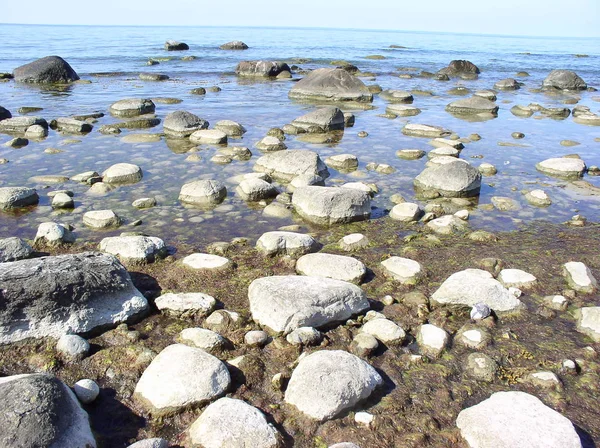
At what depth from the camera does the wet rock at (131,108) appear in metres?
13.2

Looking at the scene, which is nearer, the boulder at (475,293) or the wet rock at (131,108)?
the boulder at (475,293)

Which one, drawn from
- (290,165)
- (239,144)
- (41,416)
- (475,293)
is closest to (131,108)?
(239,144)

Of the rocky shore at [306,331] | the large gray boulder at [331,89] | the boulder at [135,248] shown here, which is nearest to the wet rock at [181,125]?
the rocky shore at [306,331]

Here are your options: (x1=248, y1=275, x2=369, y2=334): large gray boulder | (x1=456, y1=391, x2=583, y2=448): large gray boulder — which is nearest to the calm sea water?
(x1=248, y1=275, x2=369, y2=334): large gray boulder

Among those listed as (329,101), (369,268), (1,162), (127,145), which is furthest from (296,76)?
(369,268)

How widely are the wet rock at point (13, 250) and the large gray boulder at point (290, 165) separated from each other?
401 centimetres

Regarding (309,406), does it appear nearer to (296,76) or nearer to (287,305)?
(287,305)

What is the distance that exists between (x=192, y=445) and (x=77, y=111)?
1285 cm

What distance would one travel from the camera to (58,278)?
4109 millimetres

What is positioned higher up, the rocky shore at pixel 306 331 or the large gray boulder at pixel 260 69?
the rocky shore at pixel 306 331

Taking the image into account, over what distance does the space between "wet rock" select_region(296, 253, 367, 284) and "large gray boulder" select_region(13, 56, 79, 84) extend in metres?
18.8

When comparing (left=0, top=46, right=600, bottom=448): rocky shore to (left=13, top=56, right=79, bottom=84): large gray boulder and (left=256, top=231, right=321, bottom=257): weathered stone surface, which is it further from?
(left=13, top=56, right=79, bottom=84): large gray boulder

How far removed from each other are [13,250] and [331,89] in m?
13.3

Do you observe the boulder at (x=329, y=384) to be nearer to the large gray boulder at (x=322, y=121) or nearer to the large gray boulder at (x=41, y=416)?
the large gray boulder at (x=41, y=416)
